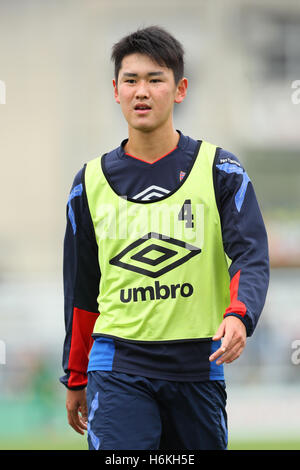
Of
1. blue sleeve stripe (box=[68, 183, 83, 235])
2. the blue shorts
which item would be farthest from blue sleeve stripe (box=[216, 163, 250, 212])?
the blue shorts

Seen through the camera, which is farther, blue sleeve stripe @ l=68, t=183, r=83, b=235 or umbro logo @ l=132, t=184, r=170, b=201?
blue sleeve stripe @ l=68, t=183, r=83, b=235

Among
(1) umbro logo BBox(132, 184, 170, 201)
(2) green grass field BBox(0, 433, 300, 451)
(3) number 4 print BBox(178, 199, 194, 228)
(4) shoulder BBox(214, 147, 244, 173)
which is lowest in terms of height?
(2) green grass field BBox(0, 433, 300, 451)

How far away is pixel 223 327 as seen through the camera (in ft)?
8.44

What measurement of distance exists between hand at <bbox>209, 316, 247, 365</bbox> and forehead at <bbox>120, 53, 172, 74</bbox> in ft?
3.23

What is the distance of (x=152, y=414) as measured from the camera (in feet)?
9.16

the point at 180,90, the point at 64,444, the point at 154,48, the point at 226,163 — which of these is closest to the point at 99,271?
the point at 226,163

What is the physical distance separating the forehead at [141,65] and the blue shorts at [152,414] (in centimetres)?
111

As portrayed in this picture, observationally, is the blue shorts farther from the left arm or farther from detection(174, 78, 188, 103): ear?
detection(174, 78, 188, 103): ear

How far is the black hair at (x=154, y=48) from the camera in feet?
9.84

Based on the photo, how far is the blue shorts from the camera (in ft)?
9.08

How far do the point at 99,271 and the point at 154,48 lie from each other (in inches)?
34.6

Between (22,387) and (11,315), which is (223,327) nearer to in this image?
(22,387)

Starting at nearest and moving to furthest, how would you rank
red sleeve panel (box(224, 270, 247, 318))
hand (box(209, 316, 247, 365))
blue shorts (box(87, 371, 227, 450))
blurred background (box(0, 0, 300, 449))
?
1. hand (box(209, 316, 247, 365))
2. red sleeve panel (box(224, 270, 247, 318))
3. blue shorts (box(87, 371, 227, 450))
4. blurred background (box(0, 0, 300, 449))

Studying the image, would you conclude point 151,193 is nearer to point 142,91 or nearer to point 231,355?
point 142,91
